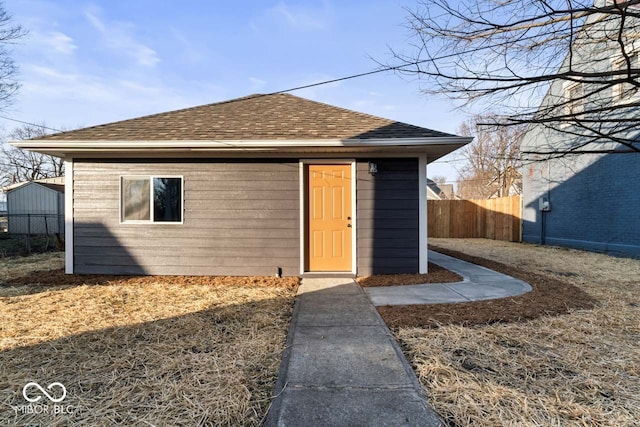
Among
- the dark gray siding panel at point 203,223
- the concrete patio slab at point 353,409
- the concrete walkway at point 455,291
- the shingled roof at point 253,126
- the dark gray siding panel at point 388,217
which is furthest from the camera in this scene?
the dark gray siding panel at point 203,223

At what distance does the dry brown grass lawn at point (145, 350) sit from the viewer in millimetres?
2100

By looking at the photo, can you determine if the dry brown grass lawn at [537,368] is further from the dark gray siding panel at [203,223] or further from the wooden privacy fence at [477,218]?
the wooden privacy fence at [477,218]

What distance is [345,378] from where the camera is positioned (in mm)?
2439

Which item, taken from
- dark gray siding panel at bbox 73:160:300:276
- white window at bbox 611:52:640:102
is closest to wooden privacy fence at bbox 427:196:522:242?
white window at bbox 611:52:640:102

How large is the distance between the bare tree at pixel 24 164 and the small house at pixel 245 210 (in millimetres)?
30178

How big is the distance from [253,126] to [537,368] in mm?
→ 5825

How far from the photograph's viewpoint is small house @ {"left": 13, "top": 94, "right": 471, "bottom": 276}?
20.2 ft

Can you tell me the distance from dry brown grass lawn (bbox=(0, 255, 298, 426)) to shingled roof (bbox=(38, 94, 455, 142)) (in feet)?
8.92

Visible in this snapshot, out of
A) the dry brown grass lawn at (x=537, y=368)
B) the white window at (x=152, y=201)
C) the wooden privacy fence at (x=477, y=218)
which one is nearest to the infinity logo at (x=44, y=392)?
the dry brown grass lawn at (x=537, y=368)

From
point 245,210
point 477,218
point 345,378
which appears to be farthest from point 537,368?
point 477,218

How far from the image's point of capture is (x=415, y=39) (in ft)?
14.8

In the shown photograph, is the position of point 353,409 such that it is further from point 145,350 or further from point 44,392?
point 44,392

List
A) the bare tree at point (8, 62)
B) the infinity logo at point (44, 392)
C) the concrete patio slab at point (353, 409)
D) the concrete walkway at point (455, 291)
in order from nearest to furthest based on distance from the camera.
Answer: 1. the concrete patio slab at point (353, 409)
2. the infinity logo at point (44, 392)
3. the concrete walkway at point (455, 291)
4. the bare tree at point (8, 62)

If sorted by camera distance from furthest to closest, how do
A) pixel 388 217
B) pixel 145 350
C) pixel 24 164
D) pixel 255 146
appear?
pixel 24 164 < pixel 388 217 < pixel 255 146 < pixel 145 350
